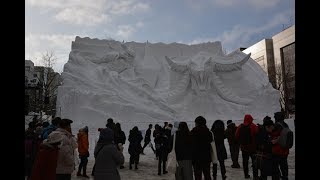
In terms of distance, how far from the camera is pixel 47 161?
4.86 metres

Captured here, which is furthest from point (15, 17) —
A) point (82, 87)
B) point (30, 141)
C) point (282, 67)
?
point (282, 67)

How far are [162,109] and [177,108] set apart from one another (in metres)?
1.04

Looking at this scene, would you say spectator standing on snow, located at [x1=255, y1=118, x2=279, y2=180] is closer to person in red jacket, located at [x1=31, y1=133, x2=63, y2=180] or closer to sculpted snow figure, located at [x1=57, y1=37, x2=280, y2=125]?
person in red jacket, located at [x1=31, y1=133, x2=63, y2=180]

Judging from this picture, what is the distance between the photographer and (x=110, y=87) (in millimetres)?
20078

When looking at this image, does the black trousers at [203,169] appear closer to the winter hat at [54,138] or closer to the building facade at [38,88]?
the winter hat at [54,138]

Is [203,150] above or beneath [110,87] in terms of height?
beneath

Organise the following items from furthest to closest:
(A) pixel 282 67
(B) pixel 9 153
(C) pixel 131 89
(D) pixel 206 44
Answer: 1. (A) pixel 282 67
2. (D) pixel 206 44
3. (C) pixel 131 89
4. (B) pixel 9 153

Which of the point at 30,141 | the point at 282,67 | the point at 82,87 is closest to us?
the point at 30,141

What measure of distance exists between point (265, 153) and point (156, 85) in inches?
636

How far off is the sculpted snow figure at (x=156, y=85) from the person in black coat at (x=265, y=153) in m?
12.4

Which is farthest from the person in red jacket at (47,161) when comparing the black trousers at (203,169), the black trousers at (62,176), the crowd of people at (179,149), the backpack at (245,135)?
the backpack at (245,135)

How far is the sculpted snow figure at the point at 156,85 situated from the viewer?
18.9 m

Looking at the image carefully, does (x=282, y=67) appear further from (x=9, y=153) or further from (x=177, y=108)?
(x=9, y=153)

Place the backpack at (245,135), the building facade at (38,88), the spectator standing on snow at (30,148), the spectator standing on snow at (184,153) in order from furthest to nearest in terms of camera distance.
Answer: the building facade at (38,88)
the backpack at (245,135)
the spectator standing on snow at (30,148)
the spectator standing on snow at (184,153)
